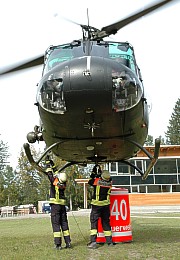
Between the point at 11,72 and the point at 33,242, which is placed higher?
the point at 11,72

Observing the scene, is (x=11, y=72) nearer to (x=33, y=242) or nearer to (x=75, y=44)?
(x=75, y=44)

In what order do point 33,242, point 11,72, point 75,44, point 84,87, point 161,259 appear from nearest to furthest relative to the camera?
point 84,87, point 161,259, point 11,72, point 75,44, point 33,242

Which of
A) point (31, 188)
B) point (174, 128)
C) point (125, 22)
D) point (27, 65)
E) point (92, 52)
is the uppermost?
point (174, 128)

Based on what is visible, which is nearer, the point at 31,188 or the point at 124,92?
the point at 124,92

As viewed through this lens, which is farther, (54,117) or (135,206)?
(135,206)

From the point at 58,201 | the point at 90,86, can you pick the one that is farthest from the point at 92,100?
the point at 58,201

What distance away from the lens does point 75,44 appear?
8.09 m

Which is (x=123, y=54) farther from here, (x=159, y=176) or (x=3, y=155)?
(x=3, y=155)

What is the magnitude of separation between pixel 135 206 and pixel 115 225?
28.7 m

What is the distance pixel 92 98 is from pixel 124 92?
584 millimetres

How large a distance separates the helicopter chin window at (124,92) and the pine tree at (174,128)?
89102 millimetres

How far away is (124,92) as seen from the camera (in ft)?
21.1

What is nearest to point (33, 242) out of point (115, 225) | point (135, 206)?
point (115, 225)

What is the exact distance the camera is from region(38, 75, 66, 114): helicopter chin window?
641 cm
